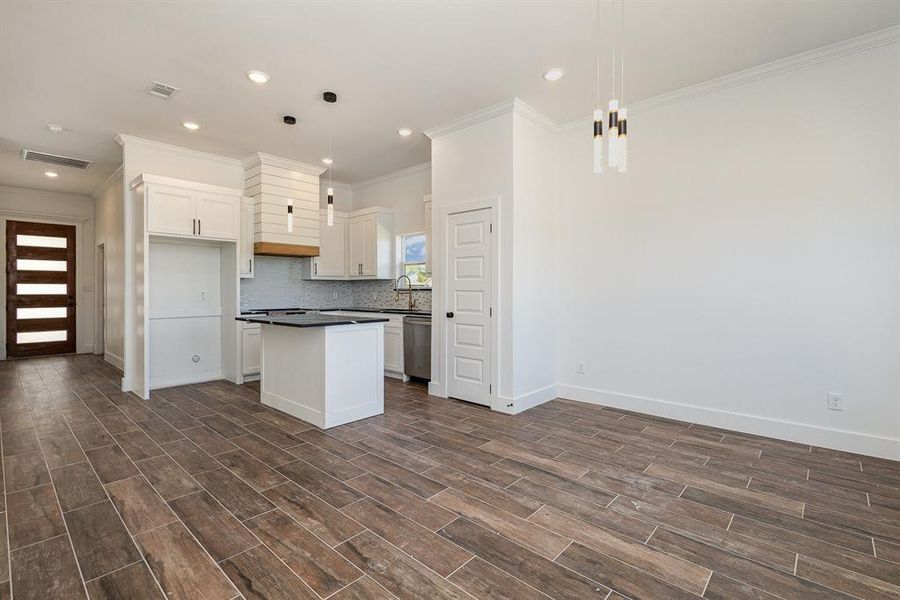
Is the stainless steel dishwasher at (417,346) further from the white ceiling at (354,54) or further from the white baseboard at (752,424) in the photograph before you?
the white ceiling at (354,54)

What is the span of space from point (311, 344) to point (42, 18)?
2892 millimetres

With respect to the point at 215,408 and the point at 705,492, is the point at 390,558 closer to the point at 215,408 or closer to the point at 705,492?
the point at 705,492

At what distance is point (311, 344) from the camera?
378 cm

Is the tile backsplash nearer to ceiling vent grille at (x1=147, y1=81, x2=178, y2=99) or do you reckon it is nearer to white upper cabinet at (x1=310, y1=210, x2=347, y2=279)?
white upper cabinet at (x1=310, y1=210, x2=347, y2=279)

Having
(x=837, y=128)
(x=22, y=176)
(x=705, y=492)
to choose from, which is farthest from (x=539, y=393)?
(x=22, y=176)

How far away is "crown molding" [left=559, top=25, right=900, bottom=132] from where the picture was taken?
3.04m

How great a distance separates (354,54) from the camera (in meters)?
3.30

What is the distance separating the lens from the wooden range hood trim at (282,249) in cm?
574

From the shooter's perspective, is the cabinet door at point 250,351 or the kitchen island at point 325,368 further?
the cabinet door at point 250,351

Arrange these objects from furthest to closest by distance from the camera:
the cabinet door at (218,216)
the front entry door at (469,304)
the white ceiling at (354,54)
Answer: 1. the cabinet door at (218,216)
2. the front entry door at (469,304)
3. the white ceiling at (354,54)

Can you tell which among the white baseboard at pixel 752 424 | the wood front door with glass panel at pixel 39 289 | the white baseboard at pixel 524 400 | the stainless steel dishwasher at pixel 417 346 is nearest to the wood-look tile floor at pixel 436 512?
the white baseboard at pixel 752 424

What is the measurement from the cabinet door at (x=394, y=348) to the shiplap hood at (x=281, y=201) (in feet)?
5.77

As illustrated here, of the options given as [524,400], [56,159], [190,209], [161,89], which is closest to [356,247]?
[190,209]

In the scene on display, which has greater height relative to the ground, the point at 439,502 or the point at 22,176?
the point at 22,176
